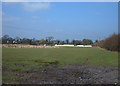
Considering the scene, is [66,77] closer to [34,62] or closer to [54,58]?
[34,62]

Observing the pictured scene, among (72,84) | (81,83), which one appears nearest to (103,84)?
(81,83)

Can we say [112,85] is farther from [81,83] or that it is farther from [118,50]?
[118,50]

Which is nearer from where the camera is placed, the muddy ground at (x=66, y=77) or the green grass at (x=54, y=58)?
the muddy ground at (x=66, y=77)

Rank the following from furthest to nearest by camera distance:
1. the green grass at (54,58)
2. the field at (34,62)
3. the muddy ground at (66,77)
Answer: the green grass at (54,58)
the field at (34,62)
the muddy ground at (66,77)

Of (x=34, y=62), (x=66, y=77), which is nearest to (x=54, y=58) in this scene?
(x=34, y=62)

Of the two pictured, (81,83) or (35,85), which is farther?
(81,83)

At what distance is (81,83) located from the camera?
19.8ft

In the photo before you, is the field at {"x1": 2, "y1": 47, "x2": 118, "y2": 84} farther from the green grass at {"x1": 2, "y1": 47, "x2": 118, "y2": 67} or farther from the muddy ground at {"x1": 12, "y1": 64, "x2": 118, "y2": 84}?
the muddy ground at {"x1": 12, "y1": 64, "x2": 118, "y2": 84}

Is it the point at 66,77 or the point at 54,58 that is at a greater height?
the point at 54,58

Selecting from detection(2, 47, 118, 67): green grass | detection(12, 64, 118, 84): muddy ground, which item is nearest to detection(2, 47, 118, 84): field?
detection(2, 47, 118, 67): green grass

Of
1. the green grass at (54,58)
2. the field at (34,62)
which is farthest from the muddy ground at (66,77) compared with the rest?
the green grass at (54,58)

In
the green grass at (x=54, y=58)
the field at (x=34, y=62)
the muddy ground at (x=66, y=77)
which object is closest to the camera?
the muddy ground at (x=66, y=77)

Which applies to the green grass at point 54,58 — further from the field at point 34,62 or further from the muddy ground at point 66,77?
the muddy ground at point 66,77

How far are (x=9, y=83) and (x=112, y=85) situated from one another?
13.5ft
